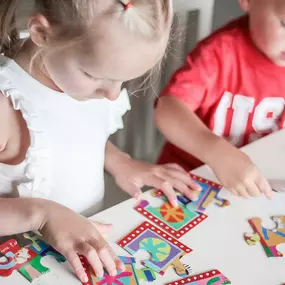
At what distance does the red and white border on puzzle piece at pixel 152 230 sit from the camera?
727mm

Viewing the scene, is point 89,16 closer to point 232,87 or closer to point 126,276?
point 126,276

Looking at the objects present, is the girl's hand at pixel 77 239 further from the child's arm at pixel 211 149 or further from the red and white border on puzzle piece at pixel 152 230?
the child's arm at pixel 211 149

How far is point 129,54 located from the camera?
26.7 inches

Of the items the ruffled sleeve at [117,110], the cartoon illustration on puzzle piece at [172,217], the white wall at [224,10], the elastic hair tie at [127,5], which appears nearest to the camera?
the elastic hair tie at [127,5]

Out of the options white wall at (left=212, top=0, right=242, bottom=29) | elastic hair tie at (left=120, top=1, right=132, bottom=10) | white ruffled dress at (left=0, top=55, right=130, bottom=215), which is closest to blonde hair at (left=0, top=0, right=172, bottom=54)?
elastic hair tie at (left=120, top=1, right=132, bottom=10)

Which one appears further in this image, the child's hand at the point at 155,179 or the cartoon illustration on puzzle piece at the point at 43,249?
the child's hand at the point at 155,179

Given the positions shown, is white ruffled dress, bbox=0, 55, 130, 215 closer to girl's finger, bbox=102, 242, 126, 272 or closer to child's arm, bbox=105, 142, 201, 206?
child's arm, bbox=105, 142, 201, 206

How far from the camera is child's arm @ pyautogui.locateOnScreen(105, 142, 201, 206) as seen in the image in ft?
2.70

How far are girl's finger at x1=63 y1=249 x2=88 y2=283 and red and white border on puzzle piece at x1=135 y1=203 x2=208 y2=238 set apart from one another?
0.46 feet

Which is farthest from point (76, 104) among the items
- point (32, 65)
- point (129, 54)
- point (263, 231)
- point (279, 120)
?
point (279, 120)

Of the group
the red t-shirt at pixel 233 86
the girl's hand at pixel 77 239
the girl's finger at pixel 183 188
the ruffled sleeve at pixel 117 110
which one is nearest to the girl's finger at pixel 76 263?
the girl's hand at pixel 77 239

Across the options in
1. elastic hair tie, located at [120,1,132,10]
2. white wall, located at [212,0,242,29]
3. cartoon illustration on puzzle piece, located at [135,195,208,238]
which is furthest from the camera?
white wall, located at [212,0,242,29]

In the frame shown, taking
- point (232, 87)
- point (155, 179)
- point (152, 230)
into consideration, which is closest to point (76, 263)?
point (152, 230)

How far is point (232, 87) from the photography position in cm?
107
